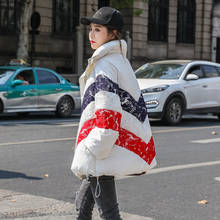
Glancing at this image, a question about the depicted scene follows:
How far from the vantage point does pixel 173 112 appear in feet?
49.5

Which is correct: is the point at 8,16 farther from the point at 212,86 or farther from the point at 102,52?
the point at 102,52

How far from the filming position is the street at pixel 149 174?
20.9ft

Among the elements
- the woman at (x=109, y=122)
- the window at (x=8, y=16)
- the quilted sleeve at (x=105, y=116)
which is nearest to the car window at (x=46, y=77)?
the window at (x=8, y=16)

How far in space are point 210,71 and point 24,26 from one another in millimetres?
10151

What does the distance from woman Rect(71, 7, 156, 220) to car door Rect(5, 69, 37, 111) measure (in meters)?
11.9

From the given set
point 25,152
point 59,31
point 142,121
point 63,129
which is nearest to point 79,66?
point 59,31

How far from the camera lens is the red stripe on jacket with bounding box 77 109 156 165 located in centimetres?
377

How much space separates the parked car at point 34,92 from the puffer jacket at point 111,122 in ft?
39.2

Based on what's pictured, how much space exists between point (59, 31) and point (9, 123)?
18066 millimetres

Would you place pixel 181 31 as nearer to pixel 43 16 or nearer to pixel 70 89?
pixel 43 16

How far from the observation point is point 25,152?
383 inches

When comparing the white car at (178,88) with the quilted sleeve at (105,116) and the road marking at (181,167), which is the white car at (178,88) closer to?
the road marking at (181,167)

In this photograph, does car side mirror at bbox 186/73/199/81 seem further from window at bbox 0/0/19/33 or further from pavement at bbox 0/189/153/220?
window at bbox 0/0/19/33

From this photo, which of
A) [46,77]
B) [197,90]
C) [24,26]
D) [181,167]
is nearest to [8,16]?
[24,26]
